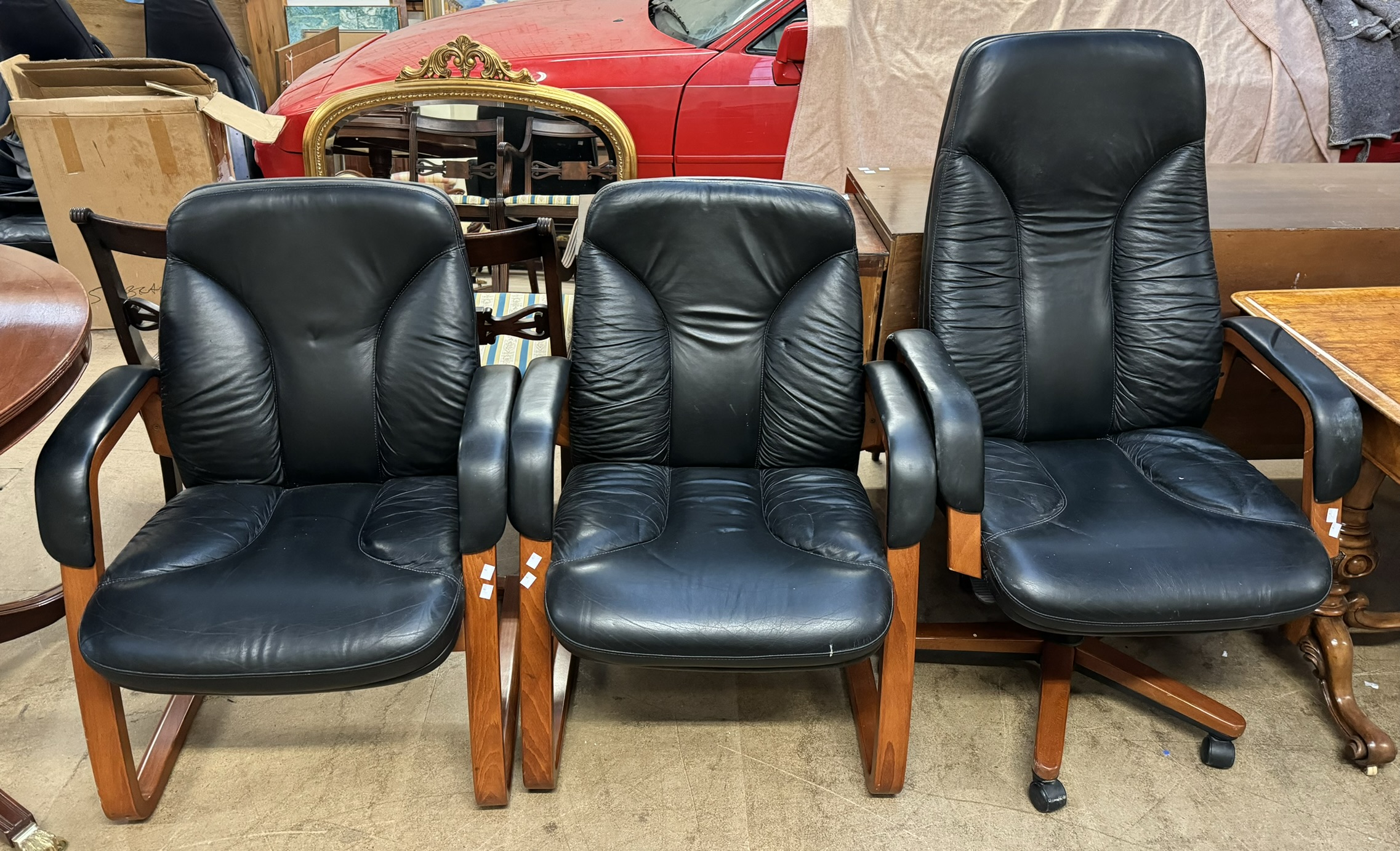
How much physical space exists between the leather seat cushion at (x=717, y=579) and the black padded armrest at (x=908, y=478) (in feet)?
0.22

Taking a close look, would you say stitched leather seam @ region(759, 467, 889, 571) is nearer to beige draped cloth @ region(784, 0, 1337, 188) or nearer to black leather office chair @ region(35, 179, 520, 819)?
black leather office chair @ region(35, 179, 520, 819)

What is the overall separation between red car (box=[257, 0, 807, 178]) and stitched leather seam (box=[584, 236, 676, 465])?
1673mm

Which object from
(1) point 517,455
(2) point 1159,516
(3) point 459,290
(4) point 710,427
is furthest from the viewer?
(4) point 710,427

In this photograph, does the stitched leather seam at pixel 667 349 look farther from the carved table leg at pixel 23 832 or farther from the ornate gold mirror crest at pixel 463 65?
the ornate gold mirror crest at pixel 463 65

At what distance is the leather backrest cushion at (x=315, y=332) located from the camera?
155 centimetres

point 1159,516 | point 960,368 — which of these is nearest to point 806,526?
point 960,368

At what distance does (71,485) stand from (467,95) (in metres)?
2.22

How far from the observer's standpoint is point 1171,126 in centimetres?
167

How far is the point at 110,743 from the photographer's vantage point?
1.42m

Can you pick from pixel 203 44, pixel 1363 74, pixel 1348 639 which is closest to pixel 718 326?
pixel 1348 639

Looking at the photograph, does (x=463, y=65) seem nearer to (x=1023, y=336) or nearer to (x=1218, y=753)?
(x=1023, y=336)

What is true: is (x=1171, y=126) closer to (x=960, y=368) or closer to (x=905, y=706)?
(x=960, y=368)

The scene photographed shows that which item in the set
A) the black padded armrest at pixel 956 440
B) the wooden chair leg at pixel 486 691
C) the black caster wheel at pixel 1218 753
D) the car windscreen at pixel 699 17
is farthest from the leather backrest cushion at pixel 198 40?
the black caster wheel at pixel 1218 753

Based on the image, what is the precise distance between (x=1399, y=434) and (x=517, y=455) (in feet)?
4.58
